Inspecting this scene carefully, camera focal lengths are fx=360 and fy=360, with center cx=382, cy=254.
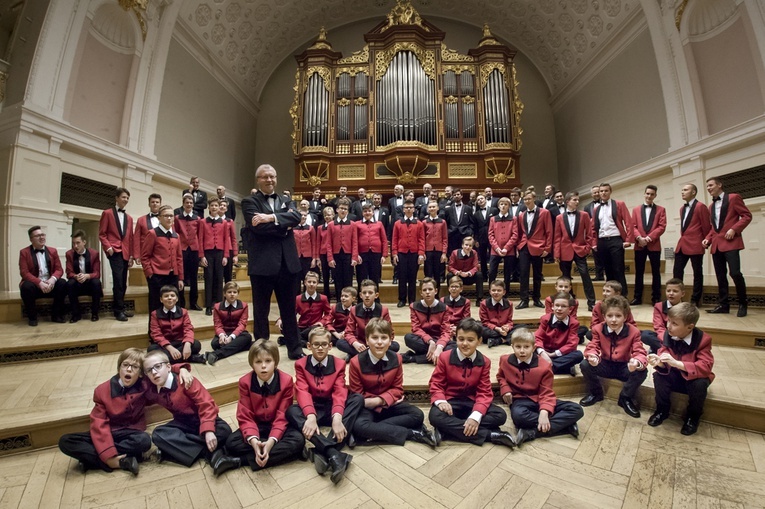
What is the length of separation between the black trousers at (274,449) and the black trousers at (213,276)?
9.36 ft

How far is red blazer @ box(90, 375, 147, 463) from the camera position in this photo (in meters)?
1.88

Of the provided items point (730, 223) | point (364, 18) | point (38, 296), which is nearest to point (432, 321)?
point (730, 223)

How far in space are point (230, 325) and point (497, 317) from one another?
2.66m

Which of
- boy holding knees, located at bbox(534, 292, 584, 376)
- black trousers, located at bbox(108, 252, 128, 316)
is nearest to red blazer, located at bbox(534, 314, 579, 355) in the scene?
boy holding knees, located at bbox(534, 292, 584, 376)

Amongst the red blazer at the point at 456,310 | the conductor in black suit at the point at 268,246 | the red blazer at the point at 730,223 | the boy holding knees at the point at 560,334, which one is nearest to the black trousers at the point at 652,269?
the red blazer at the point at 730,223

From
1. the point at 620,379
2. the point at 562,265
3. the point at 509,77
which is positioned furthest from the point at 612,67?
the point at 620,379

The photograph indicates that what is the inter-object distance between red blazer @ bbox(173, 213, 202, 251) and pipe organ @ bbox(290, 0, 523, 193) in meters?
3.90

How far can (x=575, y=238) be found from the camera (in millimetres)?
4438

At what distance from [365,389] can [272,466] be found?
28.0 inches

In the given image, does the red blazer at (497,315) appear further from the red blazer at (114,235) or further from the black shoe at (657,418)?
the red blazer at (114,235)

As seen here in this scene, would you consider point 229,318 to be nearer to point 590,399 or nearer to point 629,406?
point 590,399

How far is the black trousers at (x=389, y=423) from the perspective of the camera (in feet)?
7.01

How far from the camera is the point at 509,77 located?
8578mm

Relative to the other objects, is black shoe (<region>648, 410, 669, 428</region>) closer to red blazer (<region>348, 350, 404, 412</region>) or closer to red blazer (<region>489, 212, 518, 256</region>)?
red blazer (<region>348, 350, 404, 412</region>)
